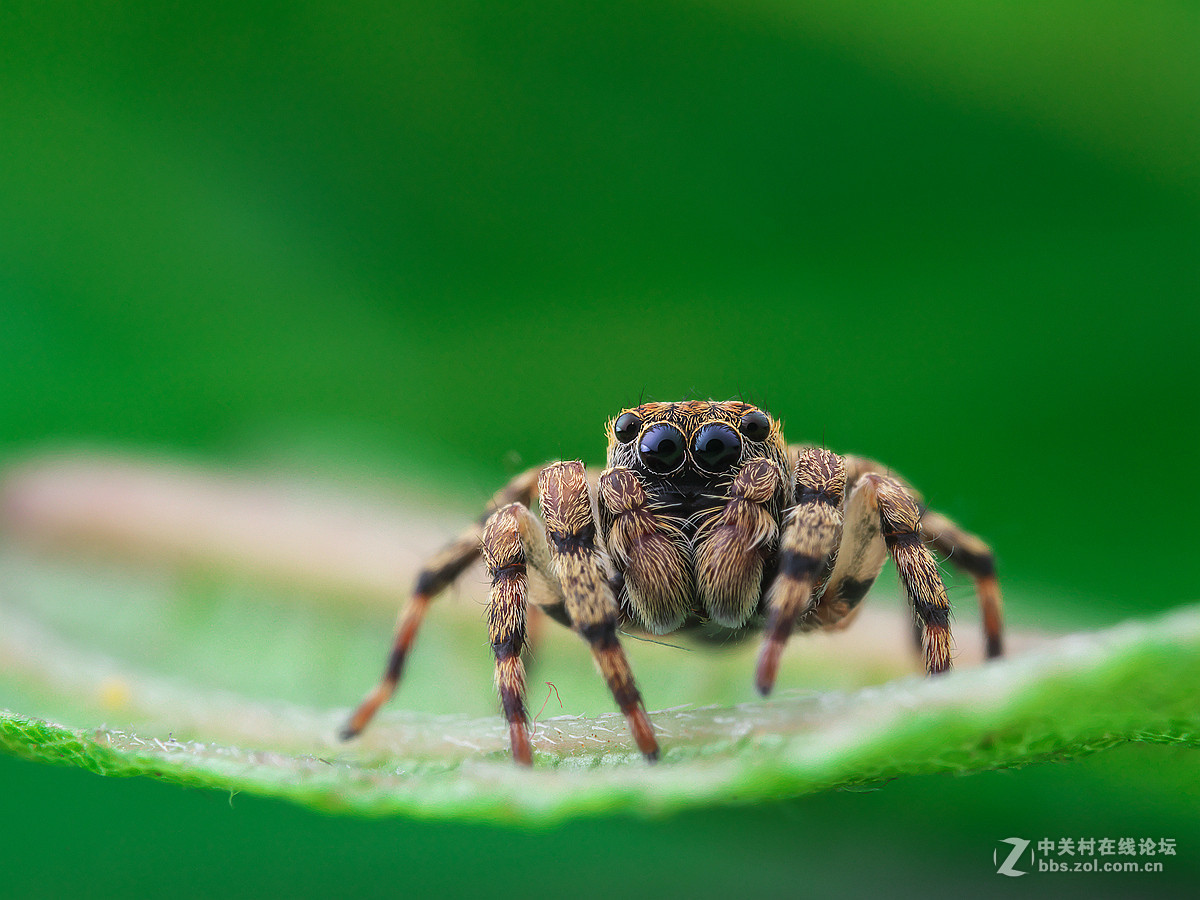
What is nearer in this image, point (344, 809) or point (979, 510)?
point (344, 809)

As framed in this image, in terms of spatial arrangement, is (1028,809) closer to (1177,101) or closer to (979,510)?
(979,510)

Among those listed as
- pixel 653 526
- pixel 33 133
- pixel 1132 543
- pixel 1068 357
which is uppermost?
pixel 33 133

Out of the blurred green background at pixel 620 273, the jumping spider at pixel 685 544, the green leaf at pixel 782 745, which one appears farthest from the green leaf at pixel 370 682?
the blurred green background at pixel 620 273

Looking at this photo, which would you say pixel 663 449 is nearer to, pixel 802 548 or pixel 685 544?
pixel 685 544

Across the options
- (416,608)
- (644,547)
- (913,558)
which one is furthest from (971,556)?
(416,608)

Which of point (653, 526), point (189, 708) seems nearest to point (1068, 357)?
point (653, 526)

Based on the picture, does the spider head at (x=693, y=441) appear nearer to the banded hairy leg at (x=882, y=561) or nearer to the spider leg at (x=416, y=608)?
the banded hairy leg at (x=882, y=561)
